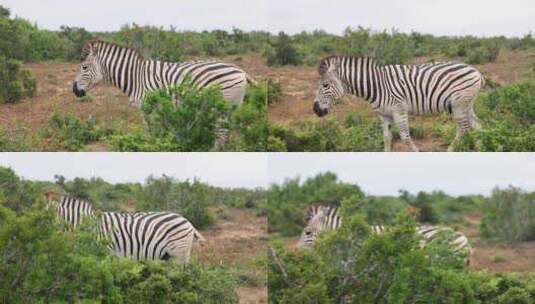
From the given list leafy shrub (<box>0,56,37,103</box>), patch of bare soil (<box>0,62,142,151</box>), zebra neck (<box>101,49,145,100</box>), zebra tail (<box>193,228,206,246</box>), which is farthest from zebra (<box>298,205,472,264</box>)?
leafy shrub (<box>0,56,37,103</box>)

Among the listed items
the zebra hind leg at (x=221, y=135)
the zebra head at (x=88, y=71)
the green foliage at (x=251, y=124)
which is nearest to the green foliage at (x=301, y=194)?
the green foliage at (x=251, y=124)

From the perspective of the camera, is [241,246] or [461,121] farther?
[241,246]

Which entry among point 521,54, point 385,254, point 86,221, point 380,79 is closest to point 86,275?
point 86,221

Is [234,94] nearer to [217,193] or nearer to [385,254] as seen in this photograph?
[217,193]

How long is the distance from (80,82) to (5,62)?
1701 millimetres

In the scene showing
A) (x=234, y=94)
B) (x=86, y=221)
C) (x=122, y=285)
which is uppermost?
(x=234, y=94)

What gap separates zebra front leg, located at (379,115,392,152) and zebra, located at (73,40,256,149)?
1.50 m

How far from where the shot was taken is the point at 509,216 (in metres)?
11.7

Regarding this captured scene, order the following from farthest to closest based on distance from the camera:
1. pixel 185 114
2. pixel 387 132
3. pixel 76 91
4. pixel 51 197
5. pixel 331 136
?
pixel 76 91 → pixel 331 136 → pixel 51 197 → pixel 387 132 → pixel 185 114

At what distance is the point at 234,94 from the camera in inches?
404

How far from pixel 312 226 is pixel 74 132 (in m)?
2.87

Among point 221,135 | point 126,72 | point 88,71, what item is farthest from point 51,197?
point 221,135

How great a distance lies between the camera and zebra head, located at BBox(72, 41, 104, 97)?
10562 mm

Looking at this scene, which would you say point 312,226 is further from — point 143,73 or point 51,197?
point 51,197
